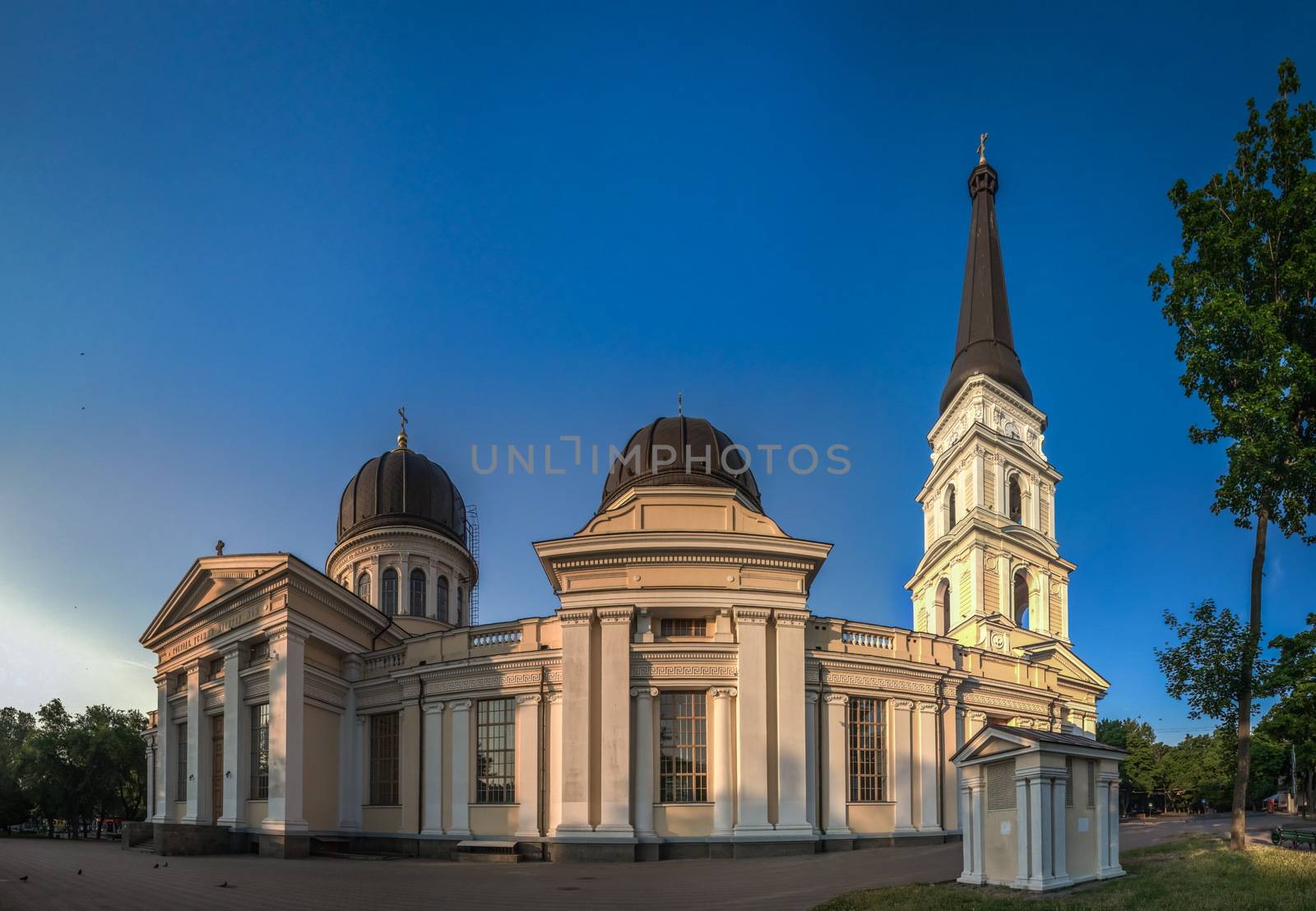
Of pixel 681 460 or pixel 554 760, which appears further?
pixel 681 460

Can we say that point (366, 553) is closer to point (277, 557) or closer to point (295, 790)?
point (277, 557)

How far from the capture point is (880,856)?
85.7 feet

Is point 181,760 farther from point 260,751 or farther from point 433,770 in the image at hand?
point 433,770

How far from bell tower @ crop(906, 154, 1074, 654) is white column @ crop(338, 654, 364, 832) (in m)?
28.7

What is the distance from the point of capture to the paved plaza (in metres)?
17.7

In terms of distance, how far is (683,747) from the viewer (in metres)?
28.7

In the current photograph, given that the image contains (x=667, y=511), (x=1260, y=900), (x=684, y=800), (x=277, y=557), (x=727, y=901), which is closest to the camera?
(x=1260, y=900)

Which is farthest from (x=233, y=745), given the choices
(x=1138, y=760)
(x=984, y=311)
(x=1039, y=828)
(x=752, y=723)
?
(x=1138, y=760)

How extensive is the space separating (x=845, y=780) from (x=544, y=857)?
958 centimetres

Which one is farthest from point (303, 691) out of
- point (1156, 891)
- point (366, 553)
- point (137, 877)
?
point (1156, 891)

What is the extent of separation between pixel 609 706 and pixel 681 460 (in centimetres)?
1159

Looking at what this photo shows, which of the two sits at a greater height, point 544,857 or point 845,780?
point 845,780

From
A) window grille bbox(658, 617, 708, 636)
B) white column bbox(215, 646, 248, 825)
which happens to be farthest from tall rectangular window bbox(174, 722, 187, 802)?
window grille bbox(658, 617, 708, 636)

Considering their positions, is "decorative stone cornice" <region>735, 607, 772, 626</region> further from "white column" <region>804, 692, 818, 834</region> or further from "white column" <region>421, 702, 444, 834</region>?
"white column" <region>421, 702, 444, 834</region>
